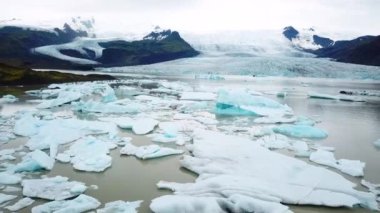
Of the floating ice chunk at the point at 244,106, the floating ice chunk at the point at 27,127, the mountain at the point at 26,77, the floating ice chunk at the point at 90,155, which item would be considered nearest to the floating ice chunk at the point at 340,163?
the floating ice chunk at the point at 90,155

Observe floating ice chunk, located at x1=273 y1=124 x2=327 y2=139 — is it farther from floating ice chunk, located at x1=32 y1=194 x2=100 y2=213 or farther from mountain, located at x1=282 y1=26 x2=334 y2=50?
mountain, located at x1=282 y1=26 x2=334 y2=50

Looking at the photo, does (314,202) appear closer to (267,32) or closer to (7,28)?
(267,32)

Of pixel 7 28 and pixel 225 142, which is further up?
pixel 7 28

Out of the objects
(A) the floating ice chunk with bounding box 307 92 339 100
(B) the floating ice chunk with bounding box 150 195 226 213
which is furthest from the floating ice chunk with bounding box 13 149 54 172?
(A) the floating ice chunk with bounding box 307 92 339 100

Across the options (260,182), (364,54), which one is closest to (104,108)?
(260,182)

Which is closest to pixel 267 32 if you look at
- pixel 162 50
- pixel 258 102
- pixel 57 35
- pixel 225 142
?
pixel 162 50

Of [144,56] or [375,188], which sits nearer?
[375,188]
